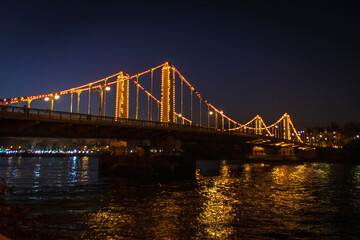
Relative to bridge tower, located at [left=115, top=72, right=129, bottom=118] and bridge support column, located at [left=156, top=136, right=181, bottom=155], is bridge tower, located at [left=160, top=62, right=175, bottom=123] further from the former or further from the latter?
bridge tower, located at [left=115, top=72, right=129, bottom=118]

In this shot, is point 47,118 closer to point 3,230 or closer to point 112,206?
point 112,206

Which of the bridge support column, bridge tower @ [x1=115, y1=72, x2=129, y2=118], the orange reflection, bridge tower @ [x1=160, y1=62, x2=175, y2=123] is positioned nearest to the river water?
the orange reflection

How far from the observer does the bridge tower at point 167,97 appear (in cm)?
4772

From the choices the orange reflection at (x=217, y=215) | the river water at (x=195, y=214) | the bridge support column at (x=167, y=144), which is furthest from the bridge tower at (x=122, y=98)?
the orange reflection at (x=217, y=215)

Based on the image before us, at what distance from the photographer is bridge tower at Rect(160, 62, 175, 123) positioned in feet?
157

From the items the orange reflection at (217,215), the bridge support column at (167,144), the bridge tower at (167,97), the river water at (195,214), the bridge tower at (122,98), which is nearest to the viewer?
the river water at (195,214)

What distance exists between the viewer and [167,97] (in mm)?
47844

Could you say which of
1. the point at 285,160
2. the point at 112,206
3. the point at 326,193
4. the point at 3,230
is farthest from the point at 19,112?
the point at 285,160

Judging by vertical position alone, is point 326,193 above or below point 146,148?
Result: below

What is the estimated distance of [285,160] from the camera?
9038 cm

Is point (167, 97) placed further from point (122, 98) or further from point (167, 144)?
point (122, 98)

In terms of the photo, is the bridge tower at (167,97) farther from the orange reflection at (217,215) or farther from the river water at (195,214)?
the orange reflection at (217,215)

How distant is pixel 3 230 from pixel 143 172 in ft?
112

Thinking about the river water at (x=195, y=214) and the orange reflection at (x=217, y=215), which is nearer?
the river water at (x=195, y=214)
